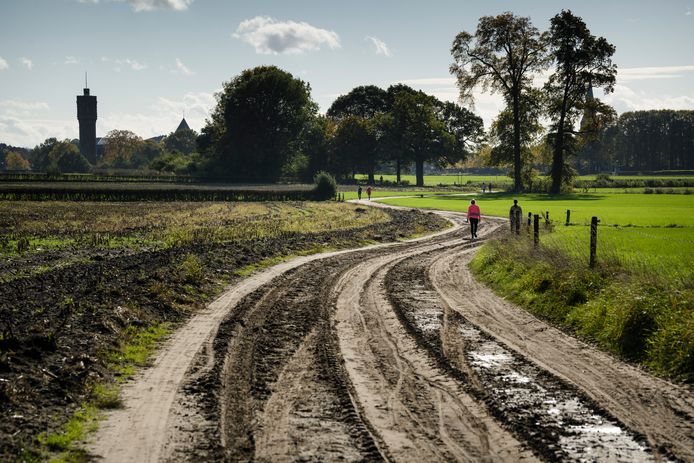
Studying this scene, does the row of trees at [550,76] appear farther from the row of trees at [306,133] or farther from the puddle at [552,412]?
the puddle at [552,412]

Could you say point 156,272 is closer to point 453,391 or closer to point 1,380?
point 1,380

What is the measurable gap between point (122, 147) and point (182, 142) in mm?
16717

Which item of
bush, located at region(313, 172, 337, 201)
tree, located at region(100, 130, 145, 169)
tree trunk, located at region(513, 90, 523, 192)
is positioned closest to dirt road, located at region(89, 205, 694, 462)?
bush, located at region(313, 172, 337, 201)

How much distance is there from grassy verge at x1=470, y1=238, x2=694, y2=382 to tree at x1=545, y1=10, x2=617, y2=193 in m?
63.5

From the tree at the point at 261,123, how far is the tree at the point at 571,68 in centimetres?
4349

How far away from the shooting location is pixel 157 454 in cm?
750

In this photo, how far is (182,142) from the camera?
18950 centimetres

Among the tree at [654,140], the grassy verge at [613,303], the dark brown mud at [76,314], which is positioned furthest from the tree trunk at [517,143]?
the tree at [654,140]

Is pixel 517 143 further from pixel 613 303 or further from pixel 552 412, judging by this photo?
pixel 552 412

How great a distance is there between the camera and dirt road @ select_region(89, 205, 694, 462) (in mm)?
7688

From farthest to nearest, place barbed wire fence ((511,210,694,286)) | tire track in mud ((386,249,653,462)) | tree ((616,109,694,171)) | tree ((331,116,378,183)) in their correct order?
tree ((616,109,694,171))
tree ((331,116,378,183))
barbed wire fence ((511,210,694,286))
tire track in mud ((386,249,653,462))

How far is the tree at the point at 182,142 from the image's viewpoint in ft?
622

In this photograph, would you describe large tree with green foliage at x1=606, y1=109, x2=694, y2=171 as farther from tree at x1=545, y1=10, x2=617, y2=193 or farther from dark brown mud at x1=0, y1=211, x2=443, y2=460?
dark brown mud at x1=0, y1=211, x2=443, y2=460

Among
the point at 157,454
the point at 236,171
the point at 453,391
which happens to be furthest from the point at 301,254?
the point at 236,171
